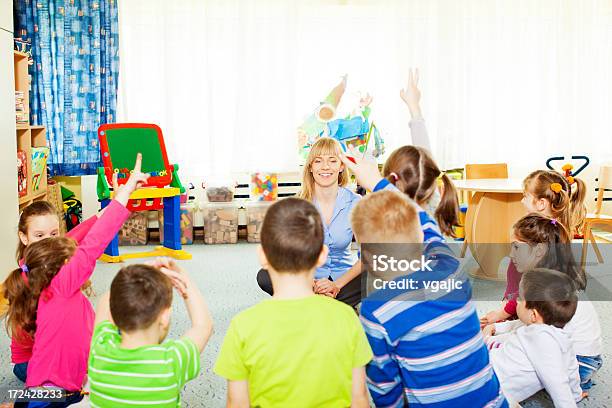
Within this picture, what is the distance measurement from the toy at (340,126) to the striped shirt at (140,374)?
11.7 feet

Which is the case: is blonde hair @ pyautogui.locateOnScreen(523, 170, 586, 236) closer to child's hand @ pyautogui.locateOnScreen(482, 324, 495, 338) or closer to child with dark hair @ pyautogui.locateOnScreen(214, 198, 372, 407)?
child's hand @ pyautogui.locateOnScreen(482, 324, 495, 338)

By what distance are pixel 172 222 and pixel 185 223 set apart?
38cm

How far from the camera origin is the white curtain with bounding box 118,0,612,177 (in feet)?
17.3

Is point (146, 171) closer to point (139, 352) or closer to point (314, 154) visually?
point (314, 154)

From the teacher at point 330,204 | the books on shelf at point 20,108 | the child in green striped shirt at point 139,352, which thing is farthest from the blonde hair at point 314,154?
the books on shelf at point 20,108

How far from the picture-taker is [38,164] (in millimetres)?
4223

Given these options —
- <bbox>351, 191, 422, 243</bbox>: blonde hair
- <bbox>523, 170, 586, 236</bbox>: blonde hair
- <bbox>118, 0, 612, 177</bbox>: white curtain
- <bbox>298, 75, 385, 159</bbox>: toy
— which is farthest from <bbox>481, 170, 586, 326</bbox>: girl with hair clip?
<bbox>118, 0, 612, 177</bbox>: white curtain

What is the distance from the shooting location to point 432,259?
1.72m

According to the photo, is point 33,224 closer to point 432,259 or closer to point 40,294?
point 40,294

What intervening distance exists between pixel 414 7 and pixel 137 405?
15.4ft

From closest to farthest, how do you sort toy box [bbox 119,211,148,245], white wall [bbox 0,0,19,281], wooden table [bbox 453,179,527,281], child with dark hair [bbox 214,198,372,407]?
child with dark hair [bbox 214,198,372,407] → white wall [bbox 0,0,19,281] → wooden table [bbox 453,179,527,281] → toy box [bbox 119,211,148,245]

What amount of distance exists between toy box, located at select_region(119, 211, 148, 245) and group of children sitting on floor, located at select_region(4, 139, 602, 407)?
9.90 ft

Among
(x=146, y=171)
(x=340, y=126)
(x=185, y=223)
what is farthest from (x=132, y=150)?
(x=340, y=126)

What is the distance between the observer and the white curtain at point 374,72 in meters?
5.27
